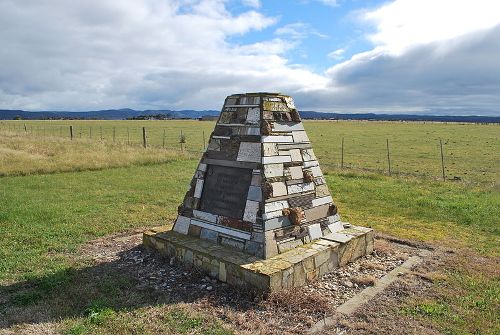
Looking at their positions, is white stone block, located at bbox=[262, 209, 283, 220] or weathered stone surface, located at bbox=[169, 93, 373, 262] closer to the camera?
white stone block, located at bbox=[262, 209, 283, 220]

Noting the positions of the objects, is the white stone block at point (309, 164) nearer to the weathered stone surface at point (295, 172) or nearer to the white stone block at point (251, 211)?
the weathered stone surface at point (295, 172)

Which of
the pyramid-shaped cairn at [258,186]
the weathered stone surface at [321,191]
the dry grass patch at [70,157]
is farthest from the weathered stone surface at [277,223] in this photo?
the dry grass patch at [70,157]

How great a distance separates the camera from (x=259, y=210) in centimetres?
688

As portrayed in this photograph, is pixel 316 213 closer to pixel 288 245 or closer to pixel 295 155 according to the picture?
pixel 288 245

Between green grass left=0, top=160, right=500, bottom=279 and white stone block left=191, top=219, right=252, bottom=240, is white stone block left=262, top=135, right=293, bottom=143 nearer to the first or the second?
white stone block left=191, top=219, right=252, bottom=240

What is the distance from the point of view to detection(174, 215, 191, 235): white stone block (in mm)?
8094

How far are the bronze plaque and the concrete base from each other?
0.66 metres

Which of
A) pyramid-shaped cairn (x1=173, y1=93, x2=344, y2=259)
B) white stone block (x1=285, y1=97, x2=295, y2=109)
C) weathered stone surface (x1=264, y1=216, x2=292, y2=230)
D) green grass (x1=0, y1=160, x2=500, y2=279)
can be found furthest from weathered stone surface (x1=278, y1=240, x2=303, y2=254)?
green grass (x1=0, y1=160, x2=500, y2=279)

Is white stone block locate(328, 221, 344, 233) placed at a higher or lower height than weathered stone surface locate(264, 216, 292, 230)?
lower

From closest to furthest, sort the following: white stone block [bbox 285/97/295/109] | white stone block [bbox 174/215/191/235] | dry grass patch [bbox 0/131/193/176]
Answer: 1. white stone block [bbox 285/97/295/109]
2. white stone block [bbox 174/215/191/235]
3. dry grass patch [bbox 0/131/193/176]

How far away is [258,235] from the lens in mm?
6836

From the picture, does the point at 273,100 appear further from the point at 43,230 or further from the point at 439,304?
the point at 43,230

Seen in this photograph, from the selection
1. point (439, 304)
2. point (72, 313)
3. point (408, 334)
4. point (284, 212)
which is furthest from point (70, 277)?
point (439, 304)

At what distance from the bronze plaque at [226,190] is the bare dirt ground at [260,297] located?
1.24 metres
